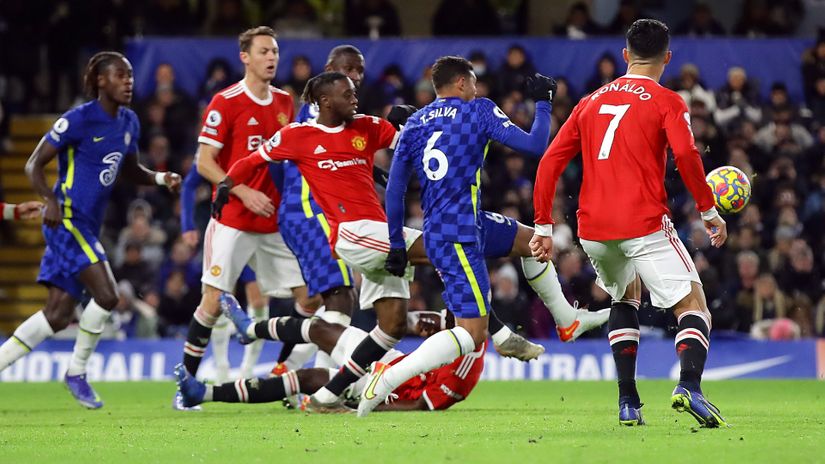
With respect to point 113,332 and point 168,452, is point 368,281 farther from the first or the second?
point 113,332

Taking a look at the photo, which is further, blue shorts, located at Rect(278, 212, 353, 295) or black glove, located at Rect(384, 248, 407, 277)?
blue shorts, located at Rect(278, 212, 353, 295)

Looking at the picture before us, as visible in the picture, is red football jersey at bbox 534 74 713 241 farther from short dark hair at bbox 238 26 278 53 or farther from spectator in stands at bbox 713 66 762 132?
spectator in stands at bbox 713 66 762 132

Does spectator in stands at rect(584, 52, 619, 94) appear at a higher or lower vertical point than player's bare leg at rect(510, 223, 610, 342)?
higher

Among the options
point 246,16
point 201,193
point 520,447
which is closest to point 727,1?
point 246,16

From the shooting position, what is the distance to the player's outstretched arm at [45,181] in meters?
10.2

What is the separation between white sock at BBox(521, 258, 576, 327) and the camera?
29.5 feet

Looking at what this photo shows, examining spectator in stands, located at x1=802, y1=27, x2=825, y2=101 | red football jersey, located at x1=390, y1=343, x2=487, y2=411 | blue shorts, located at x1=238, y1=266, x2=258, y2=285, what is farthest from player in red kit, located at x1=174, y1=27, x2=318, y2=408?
spectator in stands, located at x1=802, y1=27, x2=825, y2=101

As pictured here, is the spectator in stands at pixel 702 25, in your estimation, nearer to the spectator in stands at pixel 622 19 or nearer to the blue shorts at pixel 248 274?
the spectator in stands at pixel 622 19

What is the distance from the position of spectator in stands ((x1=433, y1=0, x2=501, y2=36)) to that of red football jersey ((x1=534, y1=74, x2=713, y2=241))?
455 inches

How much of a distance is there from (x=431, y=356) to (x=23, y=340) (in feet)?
12.7

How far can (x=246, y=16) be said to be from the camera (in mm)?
19547

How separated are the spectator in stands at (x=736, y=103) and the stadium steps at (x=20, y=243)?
872 cm

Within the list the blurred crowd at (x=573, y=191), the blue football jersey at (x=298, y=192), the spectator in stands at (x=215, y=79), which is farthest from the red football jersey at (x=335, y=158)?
the spectator in stands at (x=215, y=79)

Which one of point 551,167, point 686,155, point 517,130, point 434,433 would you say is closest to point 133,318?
point 517,130
